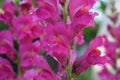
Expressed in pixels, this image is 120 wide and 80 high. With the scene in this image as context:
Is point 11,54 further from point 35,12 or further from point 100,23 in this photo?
point 100,23

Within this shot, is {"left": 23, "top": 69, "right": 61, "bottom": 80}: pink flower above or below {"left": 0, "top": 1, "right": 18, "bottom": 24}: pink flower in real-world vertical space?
below

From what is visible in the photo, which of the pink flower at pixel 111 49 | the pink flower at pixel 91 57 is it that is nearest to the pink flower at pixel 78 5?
the pink flower at pixel 91 57

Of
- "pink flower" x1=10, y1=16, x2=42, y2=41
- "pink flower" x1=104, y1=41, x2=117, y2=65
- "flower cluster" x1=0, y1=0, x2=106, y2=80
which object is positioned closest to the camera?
"flower cluster" x1=0, y1=0, x2=106, y2=80

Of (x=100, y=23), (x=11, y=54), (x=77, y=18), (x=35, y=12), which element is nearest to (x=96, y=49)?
(x=77, y=18)

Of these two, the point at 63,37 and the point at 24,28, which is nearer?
the point at 63,37

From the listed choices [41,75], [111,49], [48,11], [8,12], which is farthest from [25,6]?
[111,49]

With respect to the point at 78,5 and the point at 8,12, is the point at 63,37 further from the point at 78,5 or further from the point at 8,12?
the point at 8,12

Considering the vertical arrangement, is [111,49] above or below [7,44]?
below

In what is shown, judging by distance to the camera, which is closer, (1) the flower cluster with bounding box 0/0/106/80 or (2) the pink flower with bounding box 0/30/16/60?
(1) the flower cluster with bounding box 0/0/106/80

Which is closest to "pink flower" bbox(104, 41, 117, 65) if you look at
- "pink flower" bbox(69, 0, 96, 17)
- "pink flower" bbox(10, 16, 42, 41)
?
"pink flower" bbox(10, 16, 42, 41)

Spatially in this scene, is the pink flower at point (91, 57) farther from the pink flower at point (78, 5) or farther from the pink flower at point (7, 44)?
the pink flower at point (7, 44)

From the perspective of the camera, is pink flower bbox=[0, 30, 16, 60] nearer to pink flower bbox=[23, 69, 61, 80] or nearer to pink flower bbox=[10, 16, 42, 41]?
pink flower bbox=[10, 16, 42, 41]

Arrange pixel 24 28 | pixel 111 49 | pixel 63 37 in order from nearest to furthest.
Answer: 1. pixel 63 37
2. pixel 24 28
3. pixel 111 49
